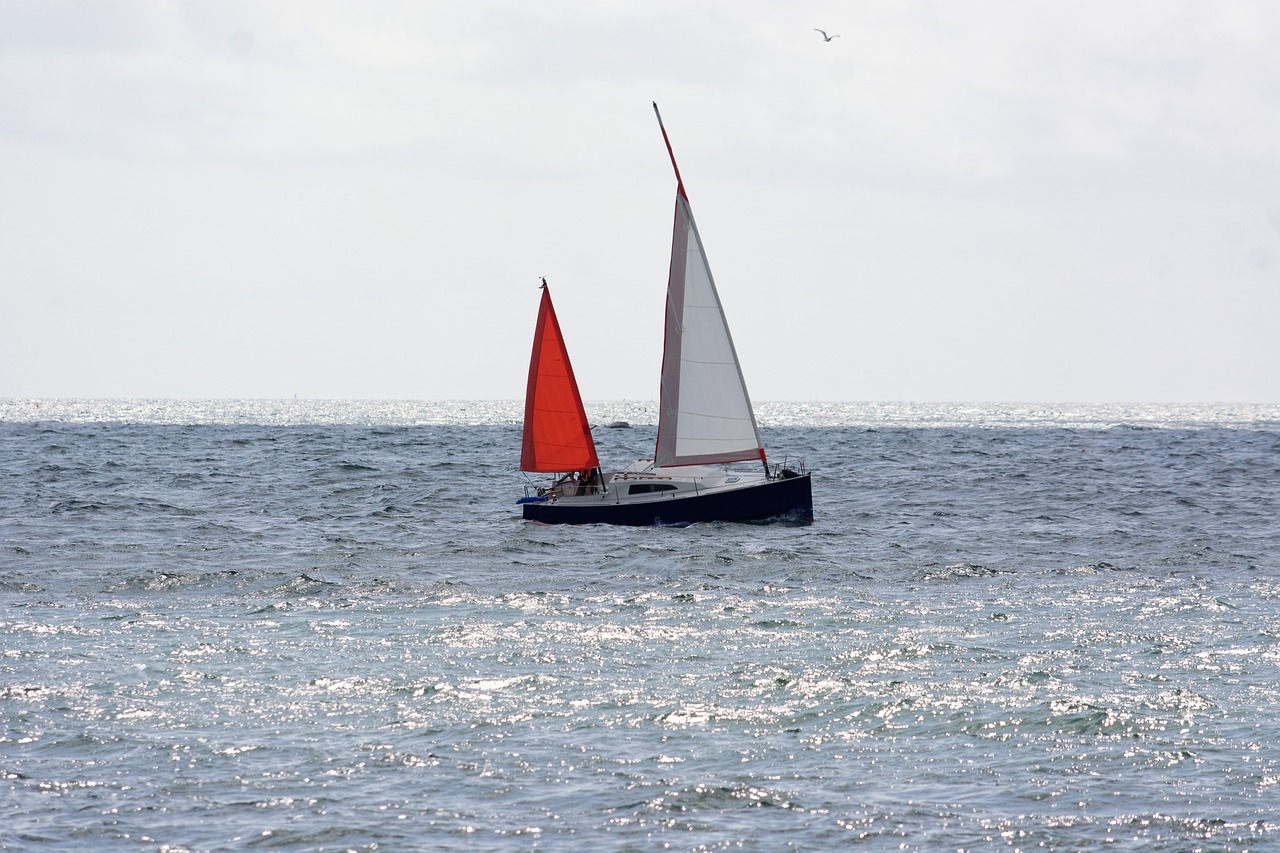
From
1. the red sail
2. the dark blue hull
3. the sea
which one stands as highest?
the red sail

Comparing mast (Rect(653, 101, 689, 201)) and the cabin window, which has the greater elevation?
mast (Rect(653, 101, 689, 201))

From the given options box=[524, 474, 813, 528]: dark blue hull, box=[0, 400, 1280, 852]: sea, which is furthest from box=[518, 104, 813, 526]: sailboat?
box=[0, 400, 1280, 852]: sea

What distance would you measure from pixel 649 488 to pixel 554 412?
4182 mm

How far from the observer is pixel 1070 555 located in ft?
116

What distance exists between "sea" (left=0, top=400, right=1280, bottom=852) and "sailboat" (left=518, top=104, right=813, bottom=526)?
1285 mm

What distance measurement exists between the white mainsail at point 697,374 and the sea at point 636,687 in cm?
319

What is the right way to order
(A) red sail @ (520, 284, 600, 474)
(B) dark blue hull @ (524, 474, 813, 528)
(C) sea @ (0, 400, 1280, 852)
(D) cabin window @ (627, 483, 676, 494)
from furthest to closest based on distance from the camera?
(A) red sail @ (520, 284, 600, 474) < (D) cabin window @ (627, 483, 676, 494) < (B) dark blue hull @ (524, 474, 813, 528) < (C) sea @ (0, 400, 1280, 852)

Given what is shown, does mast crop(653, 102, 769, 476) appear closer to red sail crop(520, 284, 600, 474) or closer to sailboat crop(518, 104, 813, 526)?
sailboat crop(518, 104, 813, 526)

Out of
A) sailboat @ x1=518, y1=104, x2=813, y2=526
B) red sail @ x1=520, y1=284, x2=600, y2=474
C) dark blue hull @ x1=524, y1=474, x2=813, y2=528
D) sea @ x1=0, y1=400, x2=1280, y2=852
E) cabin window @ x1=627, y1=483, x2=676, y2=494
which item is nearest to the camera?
sea @ x1=0, y1=400, x2=1280, y2=852

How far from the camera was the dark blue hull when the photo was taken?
136 ft

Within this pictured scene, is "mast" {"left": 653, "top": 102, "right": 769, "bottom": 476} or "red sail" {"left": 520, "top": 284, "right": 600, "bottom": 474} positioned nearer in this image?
"mast" {"left": 653, "top": 102, "right": 769, "bottom": 476}

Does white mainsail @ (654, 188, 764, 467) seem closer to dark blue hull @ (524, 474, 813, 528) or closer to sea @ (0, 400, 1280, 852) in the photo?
dark blue hull @ (524, 474, 813, 528)


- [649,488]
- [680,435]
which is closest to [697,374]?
[680,435]

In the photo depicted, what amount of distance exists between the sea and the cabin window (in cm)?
173
